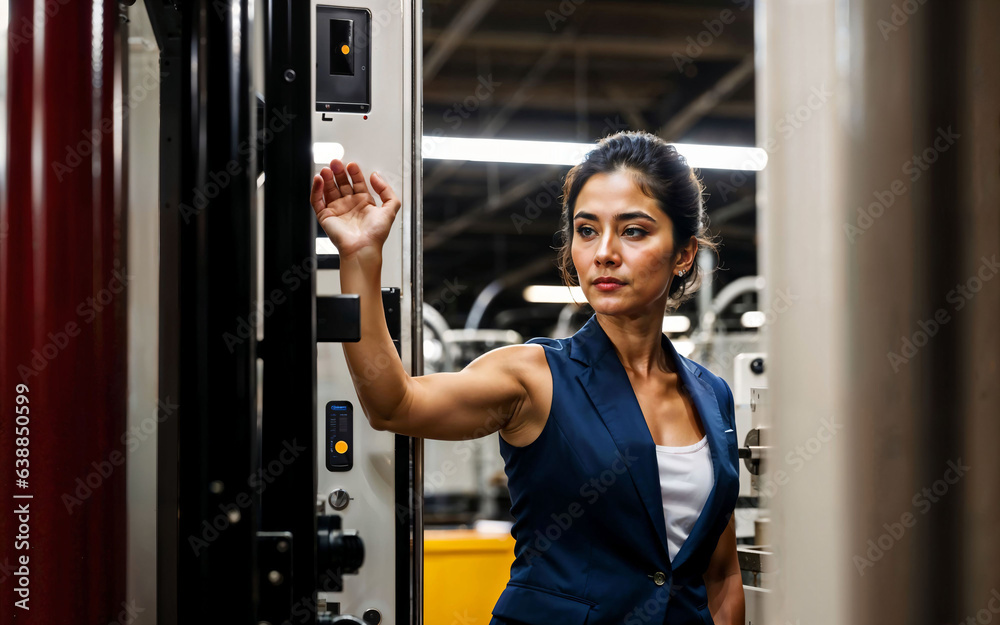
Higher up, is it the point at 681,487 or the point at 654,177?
the point at 654,177

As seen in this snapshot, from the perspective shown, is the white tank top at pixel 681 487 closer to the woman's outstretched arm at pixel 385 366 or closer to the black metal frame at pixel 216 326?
the woman's outstretched arm at pixel 385 366

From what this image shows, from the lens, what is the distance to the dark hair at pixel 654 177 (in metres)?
1.85

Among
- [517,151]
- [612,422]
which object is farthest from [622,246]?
[517,151]

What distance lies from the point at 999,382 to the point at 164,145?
1.67 meters

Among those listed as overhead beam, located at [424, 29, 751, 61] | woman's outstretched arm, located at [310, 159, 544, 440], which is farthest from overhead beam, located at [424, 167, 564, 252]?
woman's outstretched arm, located at [310, 159, 544, 440]

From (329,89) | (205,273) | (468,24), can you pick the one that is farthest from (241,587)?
(468,24)

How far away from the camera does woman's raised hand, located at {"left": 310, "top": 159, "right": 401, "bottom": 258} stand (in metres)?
1.28

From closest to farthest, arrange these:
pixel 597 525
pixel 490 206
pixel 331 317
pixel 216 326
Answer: pixel 216 326 < pixel 331 317 < pixel 597 525 < pixel 490 206

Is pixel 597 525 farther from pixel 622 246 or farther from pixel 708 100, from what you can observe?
pixel 708 100

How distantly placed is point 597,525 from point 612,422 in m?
0.21

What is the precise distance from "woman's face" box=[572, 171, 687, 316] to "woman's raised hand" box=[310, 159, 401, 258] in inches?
23.9

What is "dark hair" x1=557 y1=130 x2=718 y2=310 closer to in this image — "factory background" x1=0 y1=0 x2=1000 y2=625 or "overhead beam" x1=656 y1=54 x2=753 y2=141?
"factory background" x1=0 y1=0 x2=1000 y2=625

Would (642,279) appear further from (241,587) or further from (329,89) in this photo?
(241,587)

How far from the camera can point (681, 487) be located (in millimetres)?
1684
